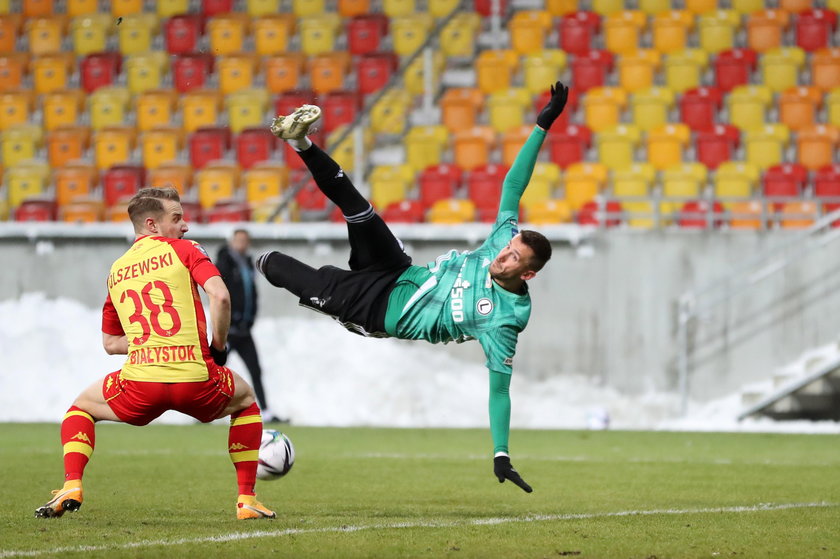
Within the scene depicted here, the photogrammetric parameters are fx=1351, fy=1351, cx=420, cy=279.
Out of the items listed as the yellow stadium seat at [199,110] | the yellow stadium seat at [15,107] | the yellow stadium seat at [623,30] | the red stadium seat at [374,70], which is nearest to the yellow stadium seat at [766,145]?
the yellow stadium seat at [623,30]

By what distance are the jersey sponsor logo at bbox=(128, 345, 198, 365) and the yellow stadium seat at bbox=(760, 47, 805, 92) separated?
609 inches

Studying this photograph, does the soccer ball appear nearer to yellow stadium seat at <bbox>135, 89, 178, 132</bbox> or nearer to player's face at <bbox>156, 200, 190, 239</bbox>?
player's face at <bbox>156, 200, 190, 239</bbox>

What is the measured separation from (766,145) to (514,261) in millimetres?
13132

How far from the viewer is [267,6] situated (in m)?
23.1

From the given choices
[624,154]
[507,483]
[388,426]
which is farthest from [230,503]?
[624,154]

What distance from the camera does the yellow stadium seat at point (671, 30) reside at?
68.5 ft

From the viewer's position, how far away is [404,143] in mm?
20016

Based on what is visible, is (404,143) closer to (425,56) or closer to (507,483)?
(425,56)

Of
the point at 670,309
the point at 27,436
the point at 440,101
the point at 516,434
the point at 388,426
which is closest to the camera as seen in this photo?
the point at 27,436

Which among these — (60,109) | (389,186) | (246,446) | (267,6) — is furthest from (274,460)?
(267,6)

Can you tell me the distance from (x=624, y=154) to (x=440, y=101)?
10.1ft

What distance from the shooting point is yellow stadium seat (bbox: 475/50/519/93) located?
20.7m

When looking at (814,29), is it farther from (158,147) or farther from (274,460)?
(274,460)

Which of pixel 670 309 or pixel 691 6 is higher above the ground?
pixel 691 6
